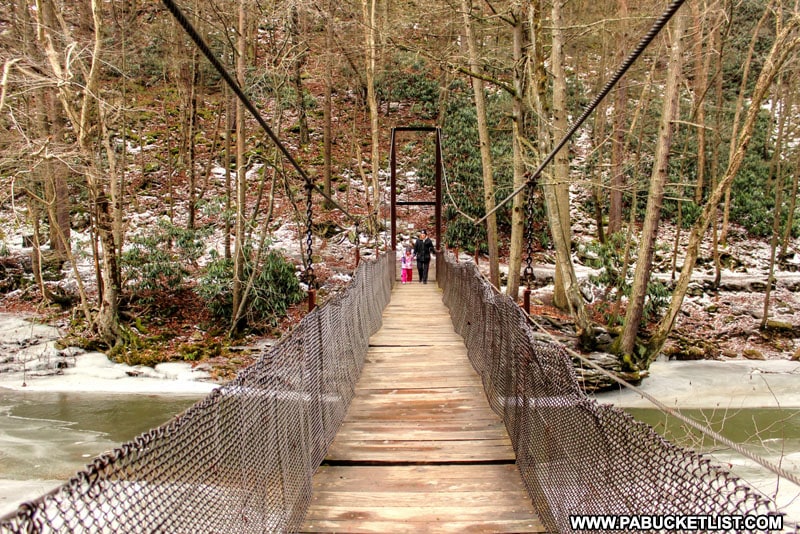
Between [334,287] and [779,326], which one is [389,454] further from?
[779,326]

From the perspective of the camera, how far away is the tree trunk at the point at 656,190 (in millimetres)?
8648

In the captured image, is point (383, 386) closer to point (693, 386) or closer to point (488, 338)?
point (488, 338)

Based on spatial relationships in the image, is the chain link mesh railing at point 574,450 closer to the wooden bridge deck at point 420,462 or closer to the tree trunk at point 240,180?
the wooden bridge deck at point 420,462

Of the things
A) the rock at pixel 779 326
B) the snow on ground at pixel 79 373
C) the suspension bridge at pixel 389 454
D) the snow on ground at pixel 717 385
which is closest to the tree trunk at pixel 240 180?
the snow on ground at pixel 79 373

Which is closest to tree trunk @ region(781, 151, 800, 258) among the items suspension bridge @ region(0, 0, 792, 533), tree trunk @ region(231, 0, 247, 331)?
suspension bridge @ region(0, 0, 792, 533)

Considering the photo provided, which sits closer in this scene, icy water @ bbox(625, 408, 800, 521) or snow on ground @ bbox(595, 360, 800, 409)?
icy water @ bbox(625, 408, 800, 521)

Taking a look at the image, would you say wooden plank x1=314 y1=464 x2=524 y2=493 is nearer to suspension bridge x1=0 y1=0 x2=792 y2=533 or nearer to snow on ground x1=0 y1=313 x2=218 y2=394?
suspension bridge x1=0 y1=0 x2=792 y2=533

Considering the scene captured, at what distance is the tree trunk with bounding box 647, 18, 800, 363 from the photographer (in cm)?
824

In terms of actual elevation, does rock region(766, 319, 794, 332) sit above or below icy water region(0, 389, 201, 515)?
above

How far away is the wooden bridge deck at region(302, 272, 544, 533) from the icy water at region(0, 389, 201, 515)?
457 centimetres

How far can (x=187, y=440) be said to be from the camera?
1867 millimetres

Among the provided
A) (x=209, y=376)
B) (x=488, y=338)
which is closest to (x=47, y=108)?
(x=209, y=376)

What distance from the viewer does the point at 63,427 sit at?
27.9ft

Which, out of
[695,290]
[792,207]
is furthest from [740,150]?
[792,207]
